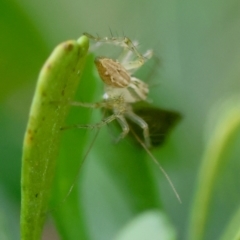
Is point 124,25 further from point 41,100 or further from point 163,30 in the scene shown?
point 41,100

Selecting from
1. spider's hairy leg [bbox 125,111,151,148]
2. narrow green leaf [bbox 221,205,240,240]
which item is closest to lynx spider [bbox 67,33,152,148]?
spider's hairy leg [bbox 125,111,151,148]

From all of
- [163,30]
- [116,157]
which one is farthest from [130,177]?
[163,30]

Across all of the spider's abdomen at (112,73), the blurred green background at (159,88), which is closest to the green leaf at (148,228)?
the blurred green background at (159,88)

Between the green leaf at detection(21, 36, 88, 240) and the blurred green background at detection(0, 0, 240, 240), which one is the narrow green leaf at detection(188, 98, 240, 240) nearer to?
the blurred green background at detection(0, 0, 240, 240)

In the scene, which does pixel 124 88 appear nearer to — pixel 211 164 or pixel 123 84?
pixel 123 84

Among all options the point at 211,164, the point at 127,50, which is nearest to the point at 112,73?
the point at 127,50
